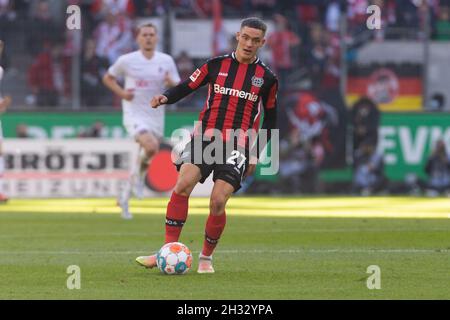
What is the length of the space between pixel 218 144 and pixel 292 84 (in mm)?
15077

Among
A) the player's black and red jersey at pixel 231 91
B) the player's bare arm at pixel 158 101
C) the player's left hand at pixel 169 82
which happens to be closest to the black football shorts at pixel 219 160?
the player's black and red jersey at pixel 231 91

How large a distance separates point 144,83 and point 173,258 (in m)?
7.87

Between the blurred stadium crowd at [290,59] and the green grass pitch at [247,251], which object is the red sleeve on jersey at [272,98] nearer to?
the green grass pitch at [247,251]

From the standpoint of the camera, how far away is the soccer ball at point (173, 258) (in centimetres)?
991

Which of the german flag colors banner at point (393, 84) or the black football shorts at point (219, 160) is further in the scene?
the german flag colors banner at point (393, 84)

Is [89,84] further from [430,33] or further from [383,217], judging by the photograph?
[383,217]

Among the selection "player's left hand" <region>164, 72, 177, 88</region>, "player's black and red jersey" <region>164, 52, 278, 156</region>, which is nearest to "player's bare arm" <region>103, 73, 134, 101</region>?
"player's left hand" <region>164, 72, 177, 88</region>

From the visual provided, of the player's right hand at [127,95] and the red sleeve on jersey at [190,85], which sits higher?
the red sleeve on jersey at [190,85]

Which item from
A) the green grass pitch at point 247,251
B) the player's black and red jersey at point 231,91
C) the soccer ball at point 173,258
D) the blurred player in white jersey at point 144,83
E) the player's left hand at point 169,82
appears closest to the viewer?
the green grass pitch at point 247,251

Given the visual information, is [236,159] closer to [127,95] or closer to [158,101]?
[158,101]

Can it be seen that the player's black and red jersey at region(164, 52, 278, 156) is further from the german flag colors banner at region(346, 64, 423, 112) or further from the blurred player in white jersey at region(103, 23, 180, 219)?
the german flag colors banner at region(346, 64, 423, 112)

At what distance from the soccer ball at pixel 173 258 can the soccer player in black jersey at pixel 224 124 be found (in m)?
0.20

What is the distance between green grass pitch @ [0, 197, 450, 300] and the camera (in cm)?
903

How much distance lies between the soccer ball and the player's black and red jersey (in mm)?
1120
